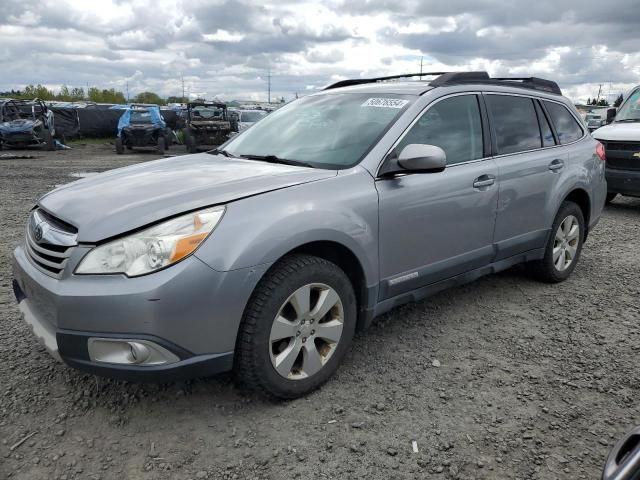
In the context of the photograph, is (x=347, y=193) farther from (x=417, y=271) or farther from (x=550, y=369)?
(x=550, y=369)

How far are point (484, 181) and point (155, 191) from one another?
2126mm

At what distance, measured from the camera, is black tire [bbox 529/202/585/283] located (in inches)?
172

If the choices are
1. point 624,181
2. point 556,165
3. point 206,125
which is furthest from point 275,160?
point 206,125

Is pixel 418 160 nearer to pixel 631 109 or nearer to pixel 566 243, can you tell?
pixel 566 243

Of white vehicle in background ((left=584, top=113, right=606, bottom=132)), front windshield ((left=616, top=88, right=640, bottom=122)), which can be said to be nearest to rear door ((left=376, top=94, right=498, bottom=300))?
white vehicle in background ((left=584, top=113, right=606, bottom=132))

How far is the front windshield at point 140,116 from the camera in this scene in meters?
19.6

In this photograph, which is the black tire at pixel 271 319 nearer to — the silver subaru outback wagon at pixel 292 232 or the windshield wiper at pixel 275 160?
the silver subaru outback wagon at pixel 292 232

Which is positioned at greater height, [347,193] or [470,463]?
[347,193]

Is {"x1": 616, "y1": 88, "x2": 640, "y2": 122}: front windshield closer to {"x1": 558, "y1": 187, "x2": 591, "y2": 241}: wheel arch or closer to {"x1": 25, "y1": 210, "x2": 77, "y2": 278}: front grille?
{"x1": 558, "y1": 187, "x2": 591, "y2": 241}: wheel arch

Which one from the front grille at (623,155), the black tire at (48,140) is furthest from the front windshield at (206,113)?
the front grille at (623,155)

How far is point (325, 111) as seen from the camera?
11.8 ft

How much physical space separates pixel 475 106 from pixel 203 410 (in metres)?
2.63

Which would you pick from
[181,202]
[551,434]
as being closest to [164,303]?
[181,202]

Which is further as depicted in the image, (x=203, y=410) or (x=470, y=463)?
(x=203, y=410)
